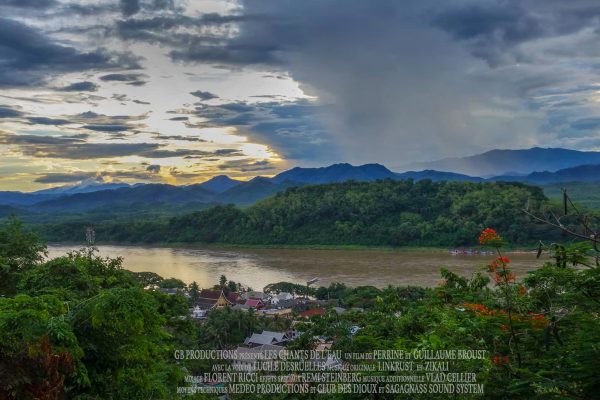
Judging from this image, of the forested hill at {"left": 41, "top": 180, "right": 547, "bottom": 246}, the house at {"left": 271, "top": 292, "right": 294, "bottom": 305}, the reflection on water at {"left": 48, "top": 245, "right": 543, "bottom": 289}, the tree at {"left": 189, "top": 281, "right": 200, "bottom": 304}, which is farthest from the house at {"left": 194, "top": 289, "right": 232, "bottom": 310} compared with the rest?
the forested hill at {"left": 41, "top": 180, "right": 547, "bottom": 246}

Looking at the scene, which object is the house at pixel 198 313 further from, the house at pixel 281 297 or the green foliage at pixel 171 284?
the house at pixel 281 297

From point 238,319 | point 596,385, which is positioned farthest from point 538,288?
point 238,319

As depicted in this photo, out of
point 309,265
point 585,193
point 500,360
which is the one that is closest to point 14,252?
point 500,360

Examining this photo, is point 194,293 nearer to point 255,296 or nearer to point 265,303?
point 255,296

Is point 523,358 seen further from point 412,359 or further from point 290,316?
point 290,316

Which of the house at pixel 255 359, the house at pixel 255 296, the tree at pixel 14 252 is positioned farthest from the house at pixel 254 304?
the tree at pixel 14 252

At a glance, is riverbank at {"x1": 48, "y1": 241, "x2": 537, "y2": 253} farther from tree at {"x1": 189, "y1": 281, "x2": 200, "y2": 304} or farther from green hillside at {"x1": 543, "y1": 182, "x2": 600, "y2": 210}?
green hillside at {"x1": 543, "y1": 182, "x2": 600, "y2": 210}
